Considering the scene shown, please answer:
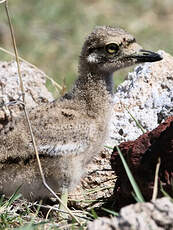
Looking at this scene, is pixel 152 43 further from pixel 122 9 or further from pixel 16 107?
pixel 16 107

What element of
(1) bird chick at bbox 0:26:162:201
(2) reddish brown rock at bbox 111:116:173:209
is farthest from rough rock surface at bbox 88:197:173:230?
(1) bird chick at bbox 0:26:162:201

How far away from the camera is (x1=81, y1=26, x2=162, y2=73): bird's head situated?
4.66m

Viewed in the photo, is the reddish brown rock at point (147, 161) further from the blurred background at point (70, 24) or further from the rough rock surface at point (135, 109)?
the blurred background at point (70, 24)

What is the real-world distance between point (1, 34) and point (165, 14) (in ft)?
10.9

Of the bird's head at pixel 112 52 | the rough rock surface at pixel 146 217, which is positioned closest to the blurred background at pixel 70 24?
the bird's head at pixel 112 52

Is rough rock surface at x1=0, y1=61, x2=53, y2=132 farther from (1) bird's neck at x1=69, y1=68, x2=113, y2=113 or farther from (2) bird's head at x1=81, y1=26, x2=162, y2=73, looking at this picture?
(2) bird's head at x1=81, y1=26, x2=162, y2=73

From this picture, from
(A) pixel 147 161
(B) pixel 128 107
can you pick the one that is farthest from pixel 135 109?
(A) pixel 147 161

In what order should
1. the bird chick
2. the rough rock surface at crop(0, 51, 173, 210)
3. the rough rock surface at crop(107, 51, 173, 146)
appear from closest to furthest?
the bird chick
the rough rock surface at crop(0, 51, 173, 210)
the rough rock surface at crop(107, 51, 173, 146)

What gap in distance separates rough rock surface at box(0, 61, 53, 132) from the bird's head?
113 centimetres

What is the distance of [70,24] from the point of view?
10.9 metres

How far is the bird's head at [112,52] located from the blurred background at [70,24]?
4.65 metres

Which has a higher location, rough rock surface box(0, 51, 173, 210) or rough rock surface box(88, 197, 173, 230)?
rough rock surface box(0, 51, 173, 210)

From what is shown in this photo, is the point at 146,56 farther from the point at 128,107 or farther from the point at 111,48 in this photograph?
the point at 128,107

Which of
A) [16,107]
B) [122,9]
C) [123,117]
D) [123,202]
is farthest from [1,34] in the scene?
[123,202]
